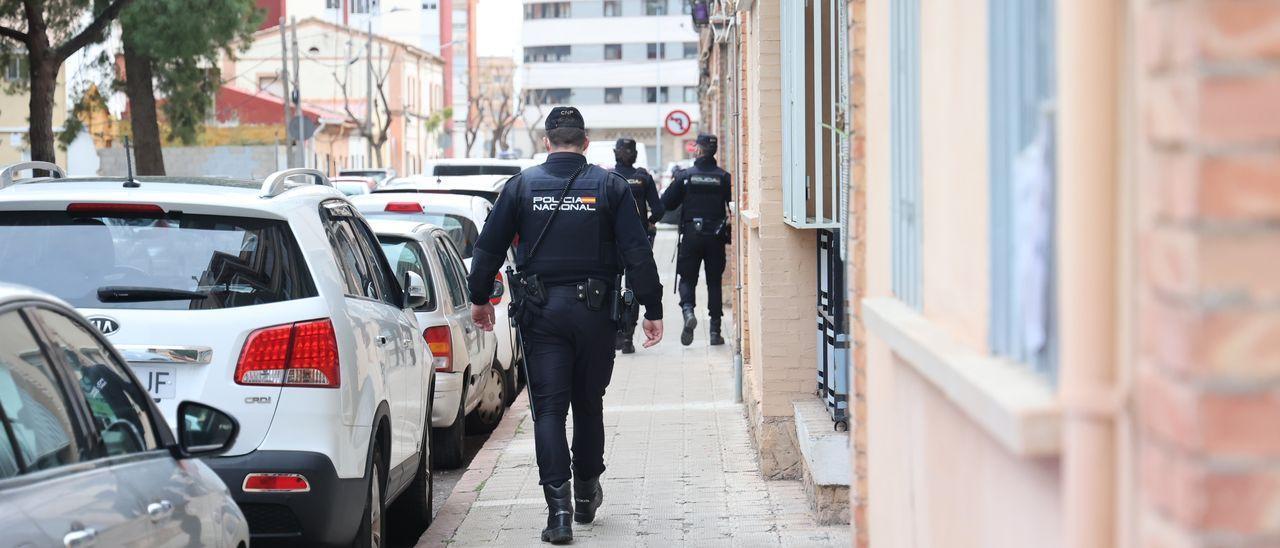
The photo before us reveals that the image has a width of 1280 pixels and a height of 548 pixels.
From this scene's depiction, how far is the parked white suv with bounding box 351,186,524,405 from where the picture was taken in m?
12.1

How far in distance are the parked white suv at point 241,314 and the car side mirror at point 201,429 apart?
1.05ft

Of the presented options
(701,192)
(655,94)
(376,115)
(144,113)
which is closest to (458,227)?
(701,192)

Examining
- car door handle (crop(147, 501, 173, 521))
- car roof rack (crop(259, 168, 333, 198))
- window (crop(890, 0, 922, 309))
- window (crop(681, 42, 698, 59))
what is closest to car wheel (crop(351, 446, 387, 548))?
car roof rack (crop(259, 168, 333, 198))

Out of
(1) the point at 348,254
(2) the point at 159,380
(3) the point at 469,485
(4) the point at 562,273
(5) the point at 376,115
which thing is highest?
(5) the point at 376,115

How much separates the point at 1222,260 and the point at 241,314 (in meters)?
4.38

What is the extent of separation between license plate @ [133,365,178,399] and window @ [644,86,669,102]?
96806mm

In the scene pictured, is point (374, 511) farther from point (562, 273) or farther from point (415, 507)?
point (562, 273)

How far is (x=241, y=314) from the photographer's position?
559 centimetres

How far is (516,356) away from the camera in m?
13.7

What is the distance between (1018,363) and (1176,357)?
37.9 inches

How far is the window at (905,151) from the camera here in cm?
361

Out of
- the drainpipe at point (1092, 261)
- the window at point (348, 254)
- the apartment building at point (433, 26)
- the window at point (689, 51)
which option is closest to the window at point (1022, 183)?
the drainpipe at point (1092, 261)

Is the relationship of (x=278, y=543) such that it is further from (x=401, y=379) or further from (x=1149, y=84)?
(x=1149, y=84)

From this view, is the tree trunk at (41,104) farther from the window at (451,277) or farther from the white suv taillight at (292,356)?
the white suv taillight at (292,356)
